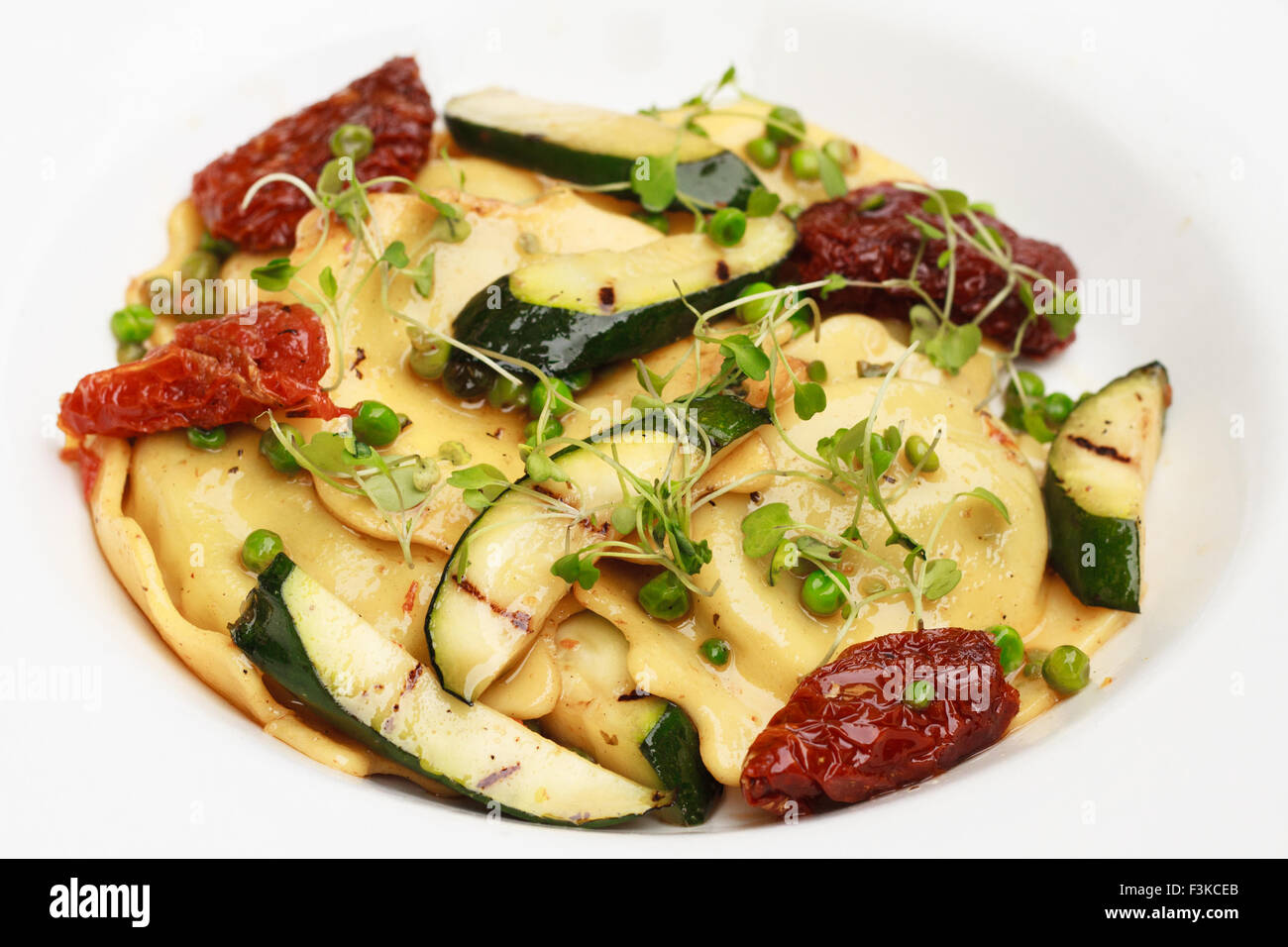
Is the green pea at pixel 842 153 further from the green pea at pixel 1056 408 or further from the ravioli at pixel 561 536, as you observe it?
the green pea at pixel 1056 408

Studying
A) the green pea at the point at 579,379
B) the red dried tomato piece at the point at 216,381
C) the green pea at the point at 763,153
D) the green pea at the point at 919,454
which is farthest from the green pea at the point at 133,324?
the green pea at the point at 919,454

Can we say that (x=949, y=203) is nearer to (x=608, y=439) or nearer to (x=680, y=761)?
(x=608, y=439)

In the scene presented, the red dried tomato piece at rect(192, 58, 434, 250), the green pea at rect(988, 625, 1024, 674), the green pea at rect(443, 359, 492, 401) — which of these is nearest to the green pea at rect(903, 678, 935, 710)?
the green pea at rect(988, 625, 1024, 674)

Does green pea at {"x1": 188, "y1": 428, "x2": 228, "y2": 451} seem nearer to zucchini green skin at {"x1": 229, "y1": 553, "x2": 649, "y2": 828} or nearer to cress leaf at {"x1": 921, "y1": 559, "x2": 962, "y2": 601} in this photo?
zucchini green skin at {"x1": 229, "y1": 553, "x2": 649, "y2": 828}
